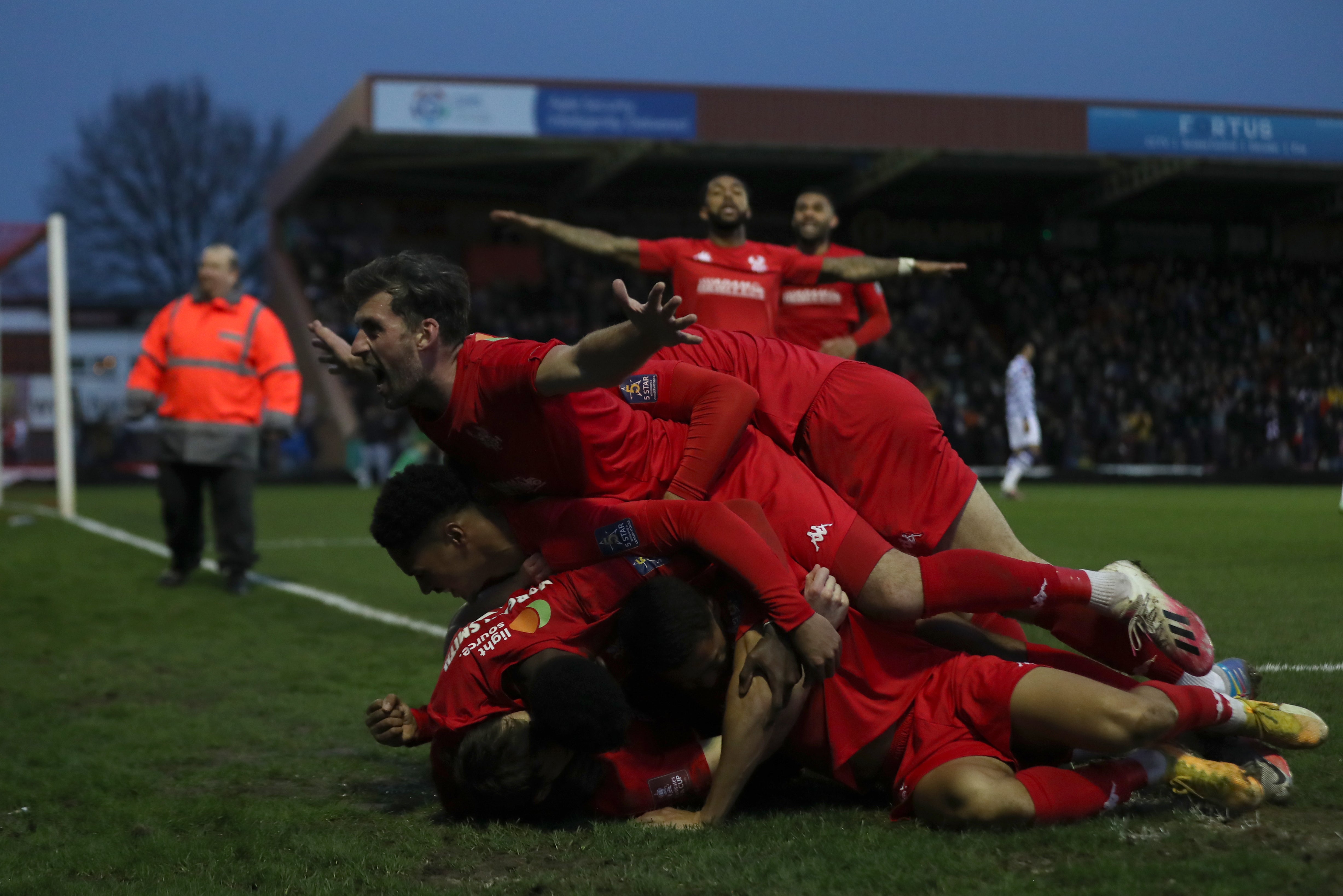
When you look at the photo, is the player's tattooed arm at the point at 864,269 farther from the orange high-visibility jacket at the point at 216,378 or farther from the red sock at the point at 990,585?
the red sock at the point at 990,585

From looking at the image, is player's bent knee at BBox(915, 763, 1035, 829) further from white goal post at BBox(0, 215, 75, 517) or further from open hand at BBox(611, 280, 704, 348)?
white goal post at BBox(0, 215, 75, 517)

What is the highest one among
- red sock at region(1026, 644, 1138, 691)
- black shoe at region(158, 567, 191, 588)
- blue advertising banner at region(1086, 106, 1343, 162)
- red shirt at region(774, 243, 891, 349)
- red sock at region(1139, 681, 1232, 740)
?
blue advertising banner at region(1086, 106, 1343, 162)

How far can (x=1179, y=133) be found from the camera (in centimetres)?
3027

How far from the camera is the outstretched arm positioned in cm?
713

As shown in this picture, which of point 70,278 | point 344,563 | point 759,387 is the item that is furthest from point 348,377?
point 70,278

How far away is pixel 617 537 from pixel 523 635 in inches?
14.9

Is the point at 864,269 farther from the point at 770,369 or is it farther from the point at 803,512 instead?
the point at 803,512

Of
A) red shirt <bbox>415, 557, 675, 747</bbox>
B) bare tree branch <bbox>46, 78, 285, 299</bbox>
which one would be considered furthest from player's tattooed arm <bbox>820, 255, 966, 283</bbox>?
bare tree branch <bbox>46, 78, 285, 299</bbox>

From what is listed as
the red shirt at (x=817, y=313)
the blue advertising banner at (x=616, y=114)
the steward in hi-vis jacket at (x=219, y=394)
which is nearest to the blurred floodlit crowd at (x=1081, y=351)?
the blue advertising banner at (x=616, y=114)

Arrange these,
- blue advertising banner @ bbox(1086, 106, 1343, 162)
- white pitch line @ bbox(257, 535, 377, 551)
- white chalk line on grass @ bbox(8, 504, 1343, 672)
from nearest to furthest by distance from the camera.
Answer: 1. white chalk line on grass @ bbox(8, 504, 1343, 672)
2. white pitch line @ bbox(257, 535, 377, 551)
3. blue advertising banner @ bbox(1086, 106, 1343, 162)

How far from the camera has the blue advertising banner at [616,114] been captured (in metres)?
28.3

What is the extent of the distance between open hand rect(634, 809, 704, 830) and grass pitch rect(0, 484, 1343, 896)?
6 cm

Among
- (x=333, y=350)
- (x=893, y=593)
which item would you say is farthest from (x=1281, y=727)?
(x=333, y=350)

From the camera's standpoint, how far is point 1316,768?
12.9ft
